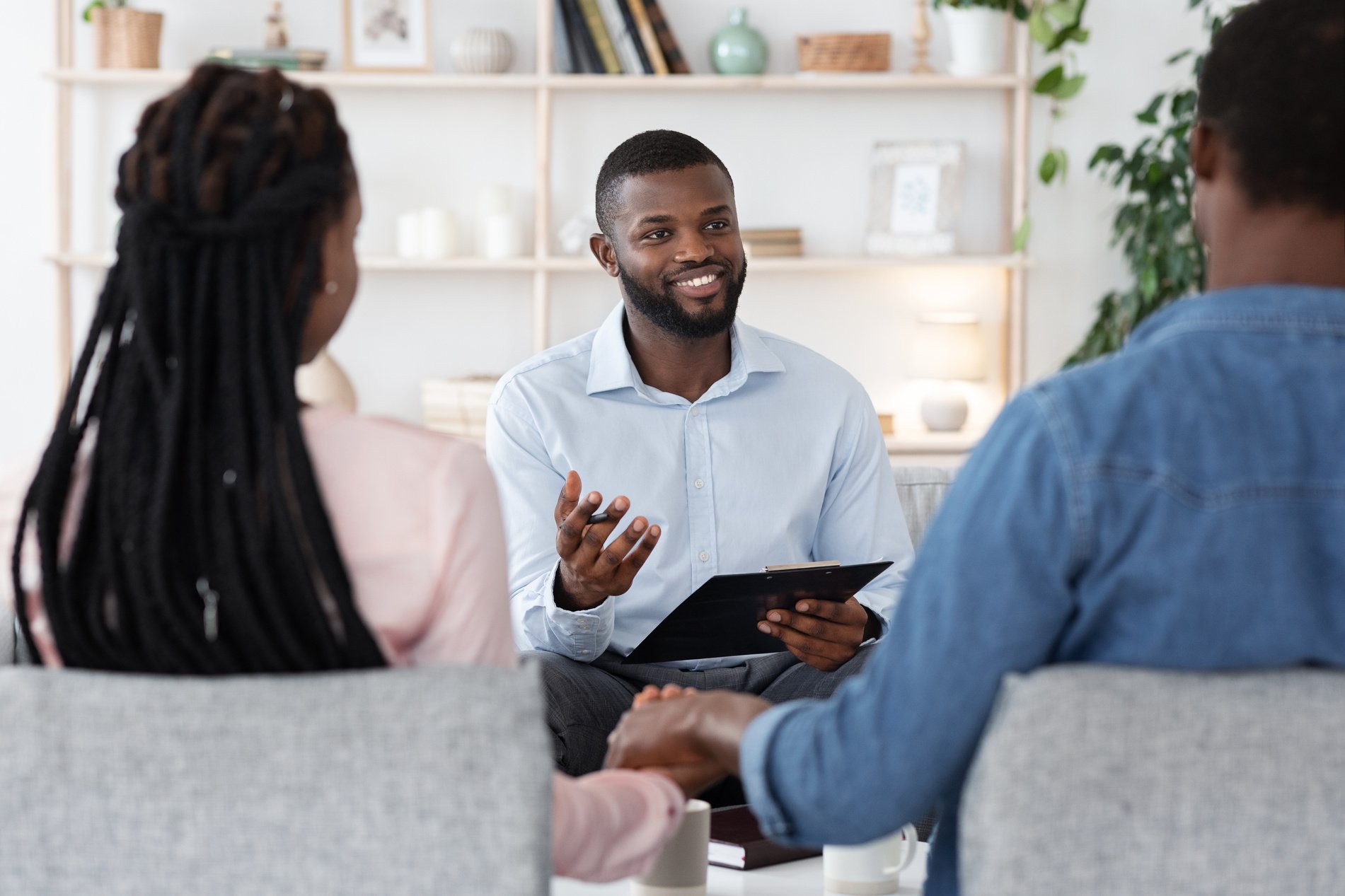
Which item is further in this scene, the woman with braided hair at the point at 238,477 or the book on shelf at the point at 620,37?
the book on shelf at the point at 620,37

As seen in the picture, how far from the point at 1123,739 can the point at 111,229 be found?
3724 millimetres

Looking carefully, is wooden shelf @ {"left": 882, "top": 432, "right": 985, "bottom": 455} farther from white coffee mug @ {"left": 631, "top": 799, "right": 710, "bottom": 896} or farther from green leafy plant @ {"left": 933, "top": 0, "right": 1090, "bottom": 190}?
white coffee mug @ {"left": 631, "top": 799, "right": 710, "bottom": 896}

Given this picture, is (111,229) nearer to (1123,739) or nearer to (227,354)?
(227,354)

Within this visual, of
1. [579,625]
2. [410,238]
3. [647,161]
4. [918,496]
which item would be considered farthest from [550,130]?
[579,625]

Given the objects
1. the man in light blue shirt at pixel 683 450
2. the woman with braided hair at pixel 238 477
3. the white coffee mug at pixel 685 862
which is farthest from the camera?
the man in light blue shirt at pixel 683 450

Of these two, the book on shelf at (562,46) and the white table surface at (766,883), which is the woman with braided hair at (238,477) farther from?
the book on shelf at (562,46)

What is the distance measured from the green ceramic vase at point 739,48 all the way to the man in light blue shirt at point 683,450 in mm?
1460

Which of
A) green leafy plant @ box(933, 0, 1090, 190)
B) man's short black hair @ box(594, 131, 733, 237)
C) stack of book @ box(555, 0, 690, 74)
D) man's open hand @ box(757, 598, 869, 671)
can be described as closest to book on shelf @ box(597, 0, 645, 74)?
stack of book @ box(555, 0, 690, 74)

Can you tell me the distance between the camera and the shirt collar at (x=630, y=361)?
2.21 metres

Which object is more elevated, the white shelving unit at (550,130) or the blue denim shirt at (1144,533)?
the white shelving unit at (550,130)

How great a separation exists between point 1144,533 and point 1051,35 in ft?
10.1

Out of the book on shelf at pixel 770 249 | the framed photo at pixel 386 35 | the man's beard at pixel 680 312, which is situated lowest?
the man's beard at pixel 680 312

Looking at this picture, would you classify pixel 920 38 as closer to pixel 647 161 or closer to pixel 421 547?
pixel 647 161

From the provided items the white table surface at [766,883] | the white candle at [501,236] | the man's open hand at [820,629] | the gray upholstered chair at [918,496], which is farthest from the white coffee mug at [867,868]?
the white candle at [501,236]
